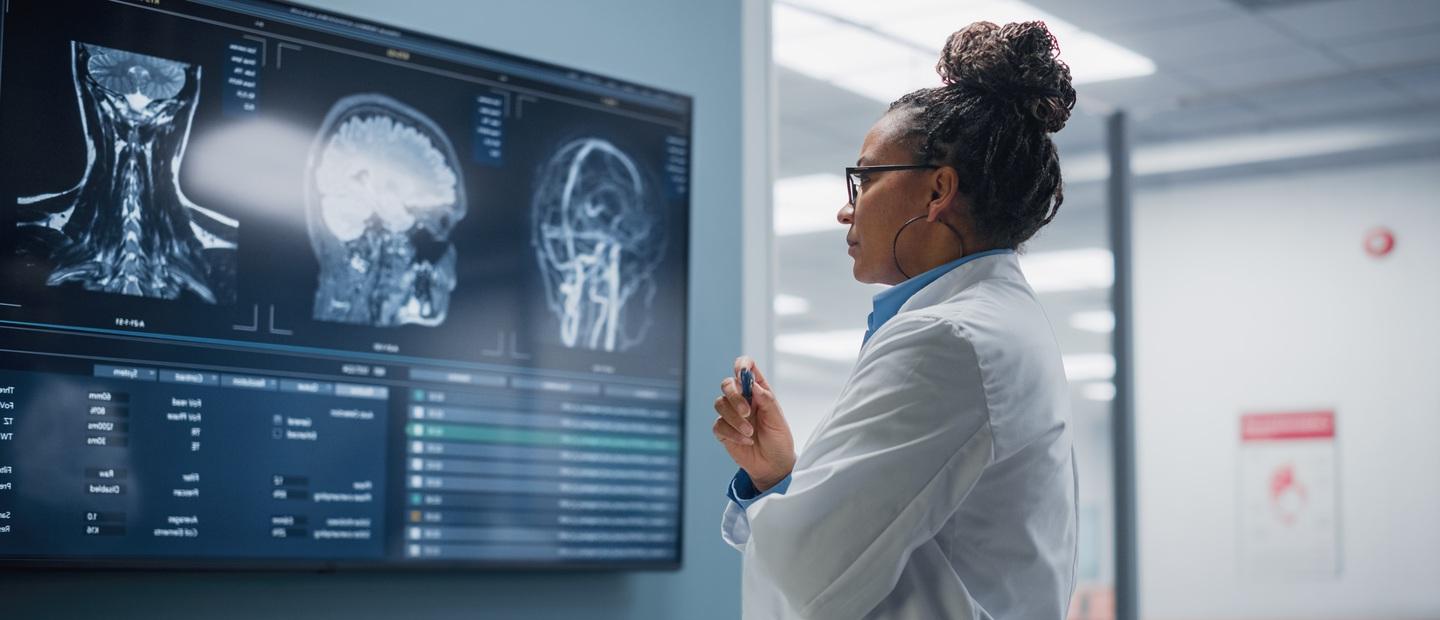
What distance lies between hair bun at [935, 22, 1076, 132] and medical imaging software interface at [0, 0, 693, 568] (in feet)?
3.34

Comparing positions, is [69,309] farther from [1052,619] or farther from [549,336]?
[1052,619]

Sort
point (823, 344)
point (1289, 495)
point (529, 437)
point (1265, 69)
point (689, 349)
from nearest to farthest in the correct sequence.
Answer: point (529, 437) < point (689, 349) < point (1265, 69) < point (1289, 495) < point (823, 344)

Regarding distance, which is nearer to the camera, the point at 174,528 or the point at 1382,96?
the point at 174,528

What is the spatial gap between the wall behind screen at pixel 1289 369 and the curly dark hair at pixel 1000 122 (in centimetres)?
402

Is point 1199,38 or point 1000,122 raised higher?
point 1199,38

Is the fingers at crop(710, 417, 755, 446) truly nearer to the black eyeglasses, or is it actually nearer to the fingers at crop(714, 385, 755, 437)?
the fingers at crop(714, 385, 755, 437)

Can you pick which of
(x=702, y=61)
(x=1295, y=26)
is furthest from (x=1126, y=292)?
(x=702, y=61)

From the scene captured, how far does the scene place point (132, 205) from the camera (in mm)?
1872

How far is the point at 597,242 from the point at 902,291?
3.29 ft

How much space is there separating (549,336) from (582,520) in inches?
12.4

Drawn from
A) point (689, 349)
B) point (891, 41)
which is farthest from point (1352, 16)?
point (689, 349)

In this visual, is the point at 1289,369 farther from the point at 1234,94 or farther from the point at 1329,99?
the point at 1234,94

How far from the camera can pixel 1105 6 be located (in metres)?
4.29

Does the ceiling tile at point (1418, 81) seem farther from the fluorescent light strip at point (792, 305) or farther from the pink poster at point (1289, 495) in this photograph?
the fluorescent light strip at point (792, 305)
